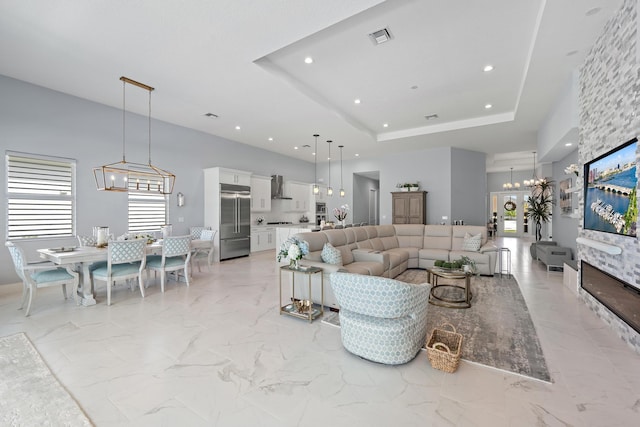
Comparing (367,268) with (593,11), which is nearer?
(593,11)

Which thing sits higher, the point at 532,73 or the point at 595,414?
the point at 532,73

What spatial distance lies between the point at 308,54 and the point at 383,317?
348 centimetres

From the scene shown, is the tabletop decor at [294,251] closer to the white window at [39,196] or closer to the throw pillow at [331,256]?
the throw pillow at [331,256]

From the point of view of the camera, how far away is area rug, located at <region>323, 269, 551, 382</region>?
2408mm

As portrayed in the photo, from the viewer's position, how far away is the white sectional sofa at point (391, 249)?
4.23 metres

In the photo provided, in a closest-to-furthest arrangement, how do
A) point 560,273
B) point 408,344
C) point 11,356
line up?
1. point 408,344
2. point 11,356
3. point 560,273

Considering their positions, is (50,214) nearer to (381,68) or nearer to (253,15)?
(253,15)

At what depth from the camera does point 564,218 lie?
6.34 m

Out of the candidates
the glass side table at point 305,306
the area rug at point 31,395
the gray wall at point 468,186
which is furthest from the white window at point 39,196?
the gray wall at point 468,186

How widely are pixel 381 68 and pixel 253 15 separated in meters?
2.05

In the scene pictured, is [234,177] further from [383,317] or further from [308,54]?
[383,317]

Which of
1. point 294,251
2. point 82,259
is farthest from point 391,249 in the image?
point 82,259

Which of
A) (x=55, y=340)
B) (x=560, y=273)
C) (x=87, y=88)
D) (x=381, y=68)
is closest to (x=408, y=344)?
(x=55, y=340)

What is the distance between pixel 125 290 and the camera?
15.3ft
